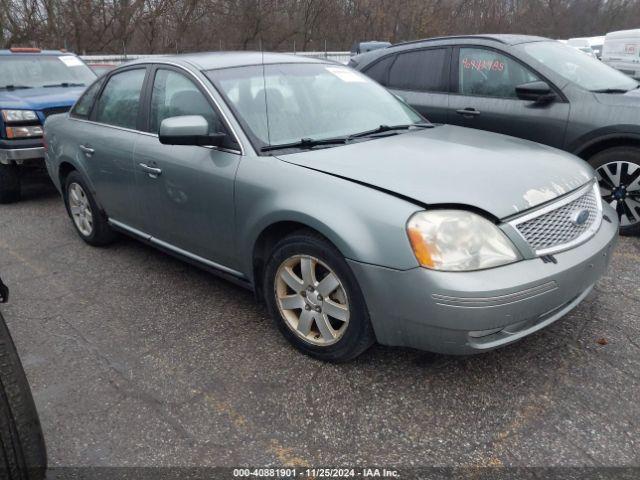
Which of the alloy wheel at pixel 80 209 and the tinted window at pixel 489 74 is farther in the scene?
the tinted window at pixel 489 74

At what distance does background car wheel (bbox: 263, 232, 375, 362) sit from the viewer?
2544 millimetres

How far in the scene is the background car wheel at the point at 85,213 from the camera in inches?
175

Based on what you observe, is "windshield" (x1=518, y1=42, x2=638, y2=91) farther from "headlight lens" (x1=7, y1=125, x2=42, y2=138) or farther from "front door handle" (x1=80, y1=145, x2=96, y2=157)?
"headlight lens" (x1=7, y1=125, x2=42, y2=138)

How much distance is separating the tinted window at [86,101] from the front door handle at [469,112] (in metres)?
3.18

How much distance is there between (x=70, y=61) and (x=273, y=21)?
22571 millimetres

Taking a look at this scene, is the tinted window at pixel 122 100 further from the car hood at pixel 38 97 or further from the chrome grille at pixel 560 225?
the chrome grille at pixel 560 225

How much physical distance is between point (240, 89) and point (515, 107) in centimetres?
267

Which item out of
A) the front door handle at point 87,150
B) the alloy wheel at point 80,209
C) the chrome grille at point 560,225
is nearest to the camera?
the chrome grille at point 560,225

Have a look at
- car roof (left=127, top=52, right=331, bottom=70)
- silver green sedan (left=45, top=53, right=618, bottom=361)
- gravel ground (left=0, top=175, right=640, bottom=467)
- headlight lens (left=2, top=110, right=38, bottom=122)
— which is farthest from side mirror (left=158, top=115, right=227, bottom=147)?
headlight lens (left=2, top=110, right=38, bottom=122)

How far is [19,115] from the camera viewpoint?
5918 millimetres

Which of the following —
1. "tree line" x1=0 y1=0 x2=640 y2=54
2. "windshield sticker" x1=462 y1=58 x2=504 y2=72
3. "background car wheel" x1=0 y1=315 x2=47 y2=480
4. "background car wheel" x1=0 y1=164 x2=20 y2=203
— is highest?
"tree line" x1=0 y1=0 x2=640 y2=54

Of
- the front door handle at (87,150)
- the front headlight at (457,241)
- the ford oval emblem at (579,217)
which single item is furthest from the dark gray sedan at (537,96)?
the front door handle at (87,150)

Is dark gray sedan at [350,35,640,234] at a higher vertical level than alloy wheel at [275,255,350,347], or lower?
higher

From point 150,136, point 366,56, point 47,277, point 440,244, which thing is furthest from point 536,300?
point 366,56
